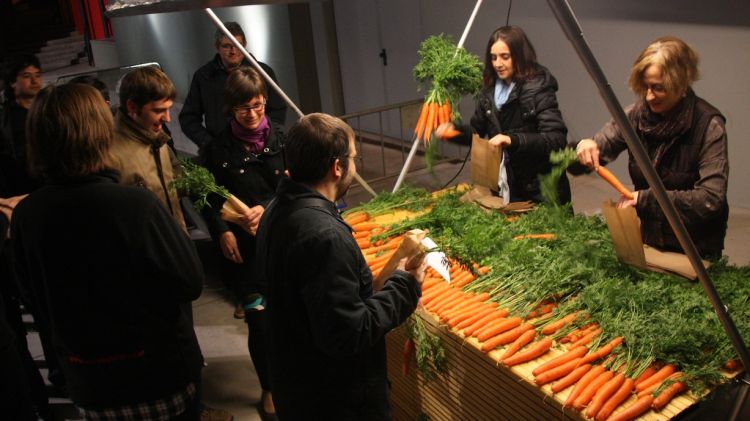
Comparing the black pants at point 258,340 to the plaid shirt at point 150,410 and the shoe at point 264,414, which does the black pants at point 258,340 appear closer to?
the shoe at point 264,414

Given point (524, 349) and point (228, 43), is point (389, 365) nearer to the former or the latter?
A: point (524, 349)

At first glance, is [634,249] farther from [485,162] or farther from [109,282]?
[109,282]

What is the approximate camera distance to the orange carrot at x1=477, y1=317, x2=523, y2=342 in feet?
8.00

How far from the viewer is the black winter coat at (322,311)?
1.87m

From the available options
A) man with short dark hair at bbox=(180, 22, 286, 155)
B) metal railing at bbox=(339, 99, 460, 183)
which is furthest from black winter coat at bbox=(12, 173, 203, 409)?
metal railing at bbox=(339, 99, 460, 183)

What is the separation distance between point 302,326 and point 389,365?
129 cm

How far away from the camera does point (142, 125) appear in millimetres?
2949

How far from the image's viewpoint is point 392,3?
8.35 m

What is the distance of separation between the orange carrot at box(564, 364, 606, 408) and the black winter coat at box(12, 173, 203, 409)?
126cm

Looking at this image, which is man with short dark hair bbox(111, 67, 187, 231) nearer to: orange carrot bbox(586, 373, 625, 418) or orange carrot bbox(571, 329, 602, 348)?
orange carrot bbox(571, 329, 602, 348)

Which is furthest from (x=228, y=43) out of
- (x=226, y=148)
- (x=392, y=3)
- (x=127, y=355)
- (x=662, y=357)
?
(x=392, y=3)

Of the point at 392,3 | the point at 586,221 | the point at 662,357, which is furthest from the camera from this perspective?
the point at 392,3

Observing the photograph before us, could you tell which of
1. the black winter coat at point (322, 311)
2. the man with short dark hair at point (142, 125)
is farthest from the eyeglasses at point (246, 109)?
the black winter coat at point (322, 311)

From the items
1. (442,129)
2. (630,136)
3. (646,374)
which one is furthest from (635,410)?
(442,129)
